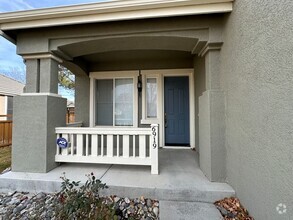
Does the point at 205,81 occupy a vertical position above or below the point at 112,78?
below

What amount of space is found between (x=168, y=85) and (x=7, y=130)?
7565 millimetres

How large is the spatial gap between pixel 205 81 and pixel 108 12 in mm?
2369

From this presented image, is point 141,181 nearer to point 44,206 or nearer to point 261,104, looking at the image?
point 44,206

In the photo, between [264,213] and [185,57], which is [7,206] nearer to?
[264,213]

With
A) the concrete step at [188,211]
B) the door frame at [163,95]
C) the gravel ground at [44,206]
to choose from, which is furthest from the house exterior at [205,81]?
the door frame at [163,95]

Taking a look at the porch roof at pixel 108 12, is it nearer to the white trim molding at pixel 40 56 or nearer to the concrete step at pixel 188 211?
the white trim molding at pixel 40 56

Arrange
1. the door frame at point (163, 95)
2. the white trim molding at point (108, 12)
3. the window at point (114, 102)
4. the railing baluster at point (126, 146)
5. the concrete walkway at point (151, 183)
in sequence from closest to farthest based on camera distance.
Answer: the concrete walkway at point (151, 183) < the white trim molding at point (108, 12) < the railing baluster at point (126, 146) < the door frame at point (163, 95) < the window at point (114, 102)

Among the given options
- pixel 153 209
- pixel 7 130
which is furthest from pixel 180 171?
pixel 7 130

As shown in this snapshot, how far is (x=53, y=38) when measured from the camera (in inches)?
137

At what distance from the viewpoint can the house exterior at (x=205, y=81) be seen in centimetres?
174

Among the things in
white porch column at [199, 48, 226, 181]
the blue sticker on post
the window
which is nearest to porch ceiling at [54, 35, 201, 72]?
the window

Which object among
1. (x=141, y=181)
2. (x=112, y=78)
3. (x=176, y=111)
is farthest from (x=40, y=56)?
(x=176, y=111)

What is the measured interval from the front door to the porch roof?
2884 millimetres

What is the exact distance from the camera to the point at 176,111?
5613mm
